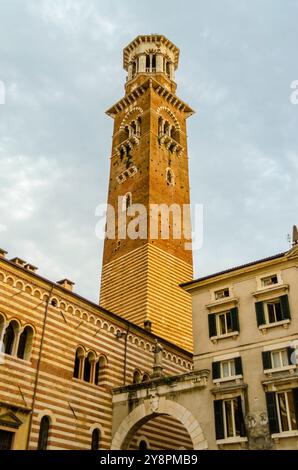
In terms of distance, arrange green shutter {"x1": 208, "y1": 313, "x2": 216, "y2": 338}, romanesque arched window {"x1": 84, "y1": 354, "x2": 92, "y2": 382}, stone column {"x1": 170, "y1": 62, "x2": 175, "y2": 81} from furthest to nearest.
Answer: stone column {"x1": 170, "y1": 62, "x2": 175, "y2": 81} < romanesque arched window {"x1": 84, "y1": 354, "x2": 92, "y2": 382} < green shutter {"x1": 208, "y1": 313, "x2": 216, "y2": 338}

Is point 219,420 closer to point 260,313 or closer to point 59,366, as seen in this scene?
point 260,313

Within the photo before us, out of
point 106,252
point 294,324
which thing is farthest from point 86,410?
point 106,252

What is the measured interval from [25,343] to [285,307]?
35.3 feet

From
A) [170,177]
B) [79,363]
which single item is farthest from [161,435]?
[170,177]

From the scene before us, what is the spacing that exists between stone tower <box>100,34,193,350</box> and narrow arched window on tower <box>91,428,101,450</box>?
30.7 ft

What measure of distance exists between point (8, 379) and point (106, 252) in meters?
20.4

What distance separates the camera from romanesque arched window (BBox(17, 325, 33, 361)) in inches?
813

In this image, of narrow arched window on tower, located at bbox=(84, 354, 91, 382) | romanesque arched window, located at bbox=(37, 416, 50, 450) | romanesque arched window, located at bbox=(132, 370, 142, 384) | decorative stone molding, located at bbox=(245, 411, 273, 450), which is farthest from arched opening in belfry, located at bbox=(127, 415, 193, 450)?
decorative stone molding, located at bbox=(245, 411, 273, 450)

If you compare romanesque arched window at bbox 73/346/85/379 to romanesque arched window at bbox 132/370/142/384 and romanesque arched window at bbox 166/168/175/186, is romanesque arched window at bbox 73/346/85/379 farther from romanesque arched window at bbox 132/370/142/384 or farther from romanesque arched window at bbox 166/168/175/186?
romanesque arched window at bbox 166/168/175/186

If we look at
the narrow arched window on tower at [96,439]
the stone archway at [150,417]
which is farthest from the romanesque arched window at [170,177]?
the narrow arched window on tower at [96,439]

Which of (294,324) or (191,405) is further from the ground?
(294,324)

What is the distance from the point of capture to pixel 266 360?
65.8ft
